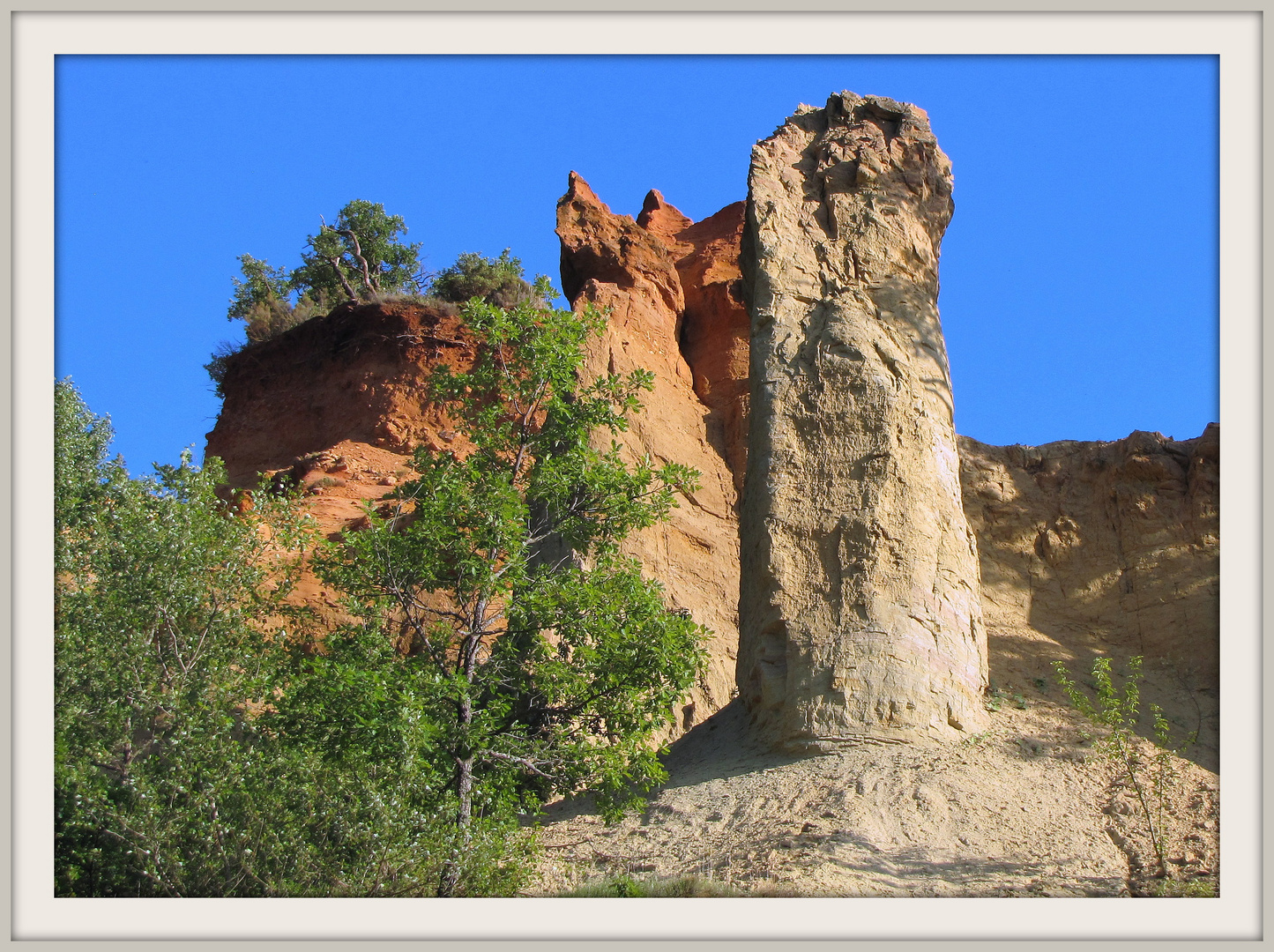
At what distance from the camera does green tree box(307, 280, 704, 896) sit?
12773 mm

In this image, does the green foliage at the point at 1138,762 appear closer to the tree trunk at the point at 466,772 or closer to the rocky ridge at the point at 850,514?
the rocky ridge at the point at 850,514

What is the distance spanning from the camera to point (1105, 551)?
21.3 m

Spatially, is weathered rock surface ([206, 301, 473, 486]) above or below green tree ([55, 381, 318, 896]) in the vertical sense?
above

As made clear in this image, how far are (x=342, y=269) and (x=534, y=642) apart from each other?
25765 millimetres

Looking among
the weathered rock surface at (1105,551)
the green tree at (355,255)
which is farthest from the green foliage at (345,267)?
the weathered rock surface at (1105,551)

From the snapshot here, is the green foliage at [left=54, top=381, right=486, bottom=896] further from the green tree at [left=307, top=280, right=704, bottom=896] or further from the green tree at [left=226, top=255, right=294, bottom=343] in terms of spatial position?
the green tree at [left=226, top=255, right=294, bottom=343]

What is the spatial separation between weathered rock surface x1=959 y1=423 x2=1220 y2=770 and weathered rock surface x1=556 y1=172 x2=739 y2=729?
14.1 feet

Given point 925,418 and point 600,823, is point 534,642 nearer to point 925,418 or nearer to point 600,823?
point 600,823

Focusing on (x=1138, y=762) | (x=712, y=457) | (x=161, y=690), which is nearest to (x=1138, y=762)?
(x=1138, y=762)

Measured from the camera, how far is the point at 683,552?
21.6 meters

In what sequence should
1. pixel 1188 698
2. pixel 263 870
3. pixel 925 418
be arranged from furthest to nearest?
pixel 1188 698 → pixel 925 418 → pixel 263 870

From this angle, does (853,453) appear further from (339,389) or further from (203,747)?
(339,389)

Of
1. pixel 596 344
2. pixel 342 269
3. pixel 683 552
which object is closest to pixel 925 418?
pixel 683 552

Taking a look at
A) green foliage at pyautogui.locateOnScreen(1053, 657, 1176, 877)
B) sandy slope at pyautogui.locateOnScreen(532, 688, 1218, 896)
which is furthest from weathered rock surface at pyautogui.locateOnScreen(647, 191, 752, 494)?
sandy slope at pyautogui.locateOnScreen(532, 688, 1218, 896)
